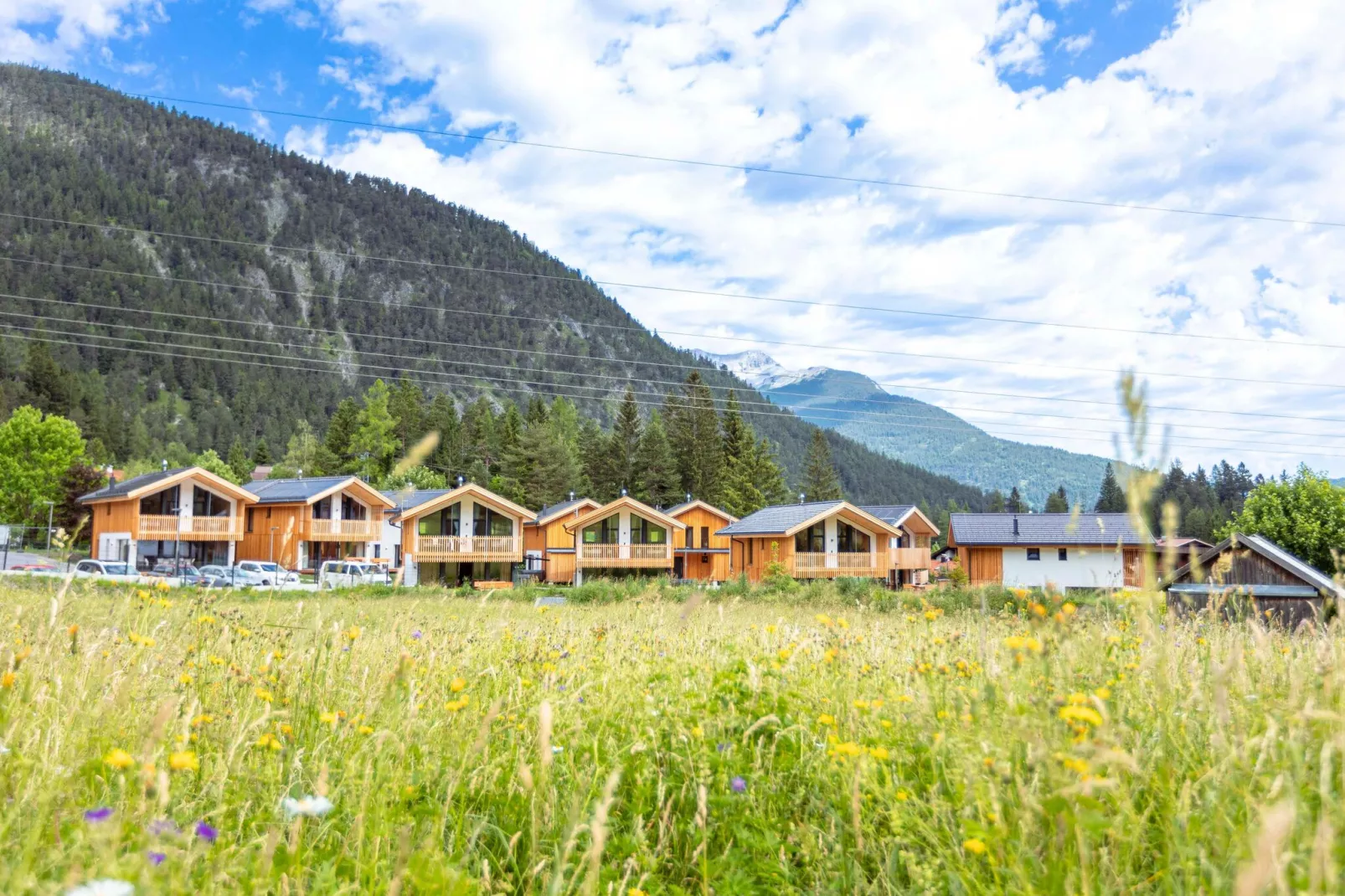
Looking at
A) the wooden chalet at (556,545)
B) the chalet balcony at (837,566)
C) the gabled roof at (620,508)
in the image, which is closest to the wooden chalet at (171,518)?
the wooden chalet at (556,545)

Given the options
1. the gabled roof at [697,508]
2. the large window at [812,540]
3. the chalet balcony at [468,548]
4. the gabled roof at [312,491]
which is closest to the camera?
the gabled roof at [312,491]

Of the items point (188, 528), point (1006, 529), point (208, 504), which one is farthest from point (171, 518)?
point (1006, 529)

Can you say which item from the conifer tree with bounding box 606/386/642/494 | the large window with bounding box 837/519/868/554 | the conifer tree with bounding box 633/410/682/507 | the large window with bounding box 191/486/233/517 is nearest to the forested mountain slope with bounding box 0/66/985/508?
the conifer tree with bounding box 606/386/642/494

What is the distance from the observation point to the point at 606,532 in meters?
45.3

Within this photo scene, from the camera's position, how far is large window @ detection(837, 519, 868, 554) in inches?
1731

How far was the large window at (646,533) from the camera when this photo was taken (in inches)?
1794

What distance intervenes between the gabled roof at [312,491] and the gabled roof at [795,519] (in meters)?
19.0

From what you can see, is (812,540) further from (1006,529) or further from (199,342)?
(199,342)

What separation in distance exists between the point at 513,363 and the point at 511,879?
180 m

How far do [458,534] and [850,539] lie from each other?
2106cm

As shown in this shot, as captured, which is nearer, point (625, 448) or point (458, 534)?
point (458, 534)

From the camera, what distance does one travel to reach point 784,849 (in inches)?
107

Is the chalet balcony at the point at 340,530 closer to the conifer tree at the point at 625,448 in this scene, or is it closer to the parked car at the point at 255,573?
the parked car at the point at 255,573

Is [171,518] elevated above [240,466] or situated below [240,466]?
below
